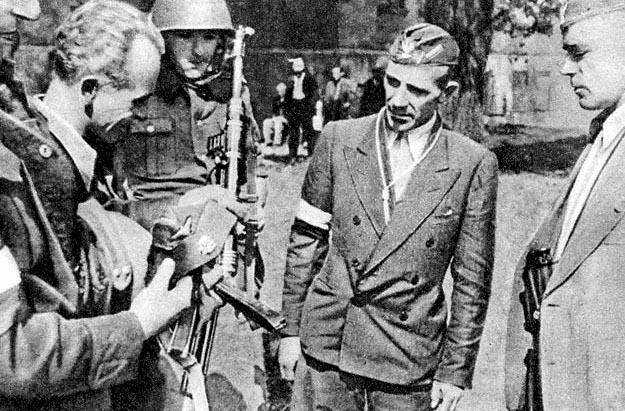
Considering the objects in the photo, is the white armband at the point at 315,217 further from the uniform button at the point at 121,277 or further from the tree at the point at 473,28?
the tree at the point at 473,28

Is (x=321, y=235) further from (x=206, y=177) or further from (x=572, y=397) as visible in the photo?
(x=206, y=177)

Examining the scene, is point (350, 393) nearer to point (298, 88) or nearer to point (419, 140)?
point (419, 140)

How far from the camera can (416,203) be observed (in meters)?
2.91

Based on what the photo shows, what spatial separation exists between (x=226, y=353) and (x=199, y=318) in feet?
9.69

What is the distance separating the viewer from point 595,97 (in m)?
2.52

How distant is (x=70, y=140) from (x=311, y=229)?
1.28 meters

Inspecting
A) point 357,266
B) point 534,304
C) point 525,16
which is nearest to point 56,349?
point 357,266

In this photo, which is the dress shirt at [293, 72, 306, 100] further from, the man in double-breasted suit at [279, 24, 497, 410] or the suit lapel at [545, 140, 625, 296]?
the suit lapel at [545, 140, 625, 296]

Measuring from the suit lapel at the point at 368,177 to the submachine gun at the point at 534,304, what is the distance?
63cm

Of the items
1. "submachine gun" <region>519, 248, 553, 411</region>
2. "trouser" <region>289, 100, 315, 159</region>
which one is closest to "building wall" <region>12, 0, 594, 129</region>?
"trouser" <region>289, 100, 315, 159</region>

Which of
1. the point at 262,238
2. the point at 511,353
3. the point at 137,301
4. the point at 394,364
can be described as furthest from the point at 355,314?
the point at 262,238

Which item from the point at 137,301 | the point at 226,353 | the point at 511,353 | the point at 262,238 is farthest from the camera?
the point at 262,238

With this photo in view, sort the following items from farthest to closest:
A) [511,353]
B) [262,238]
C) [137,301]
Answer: [262,238] < [511,353] < [137,301]

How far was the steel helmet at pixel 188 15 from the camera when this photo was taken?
5176mm
